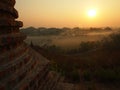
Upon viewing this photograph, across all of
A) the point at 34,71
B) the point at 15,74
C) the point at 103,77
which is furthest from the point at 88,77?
the point at 15,74

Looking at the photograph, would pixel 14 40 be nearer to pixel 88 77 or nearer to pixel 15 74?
pixel 15 74

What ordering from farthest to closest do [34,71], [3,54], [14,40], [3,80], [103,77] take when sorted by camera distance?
[103,77] < [34,71] < [14,40] < [3,54] < [3,80]

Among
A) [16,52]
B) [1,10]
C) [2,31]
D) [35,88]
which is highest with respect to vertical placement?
[1,10]

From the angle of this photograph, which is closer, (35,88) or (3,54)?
(3,54)

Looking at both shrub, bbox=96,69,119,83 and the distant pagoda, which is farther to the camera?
shrub, bbox=96,69,119,83

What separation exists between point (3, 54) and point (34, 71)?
46.0 inches

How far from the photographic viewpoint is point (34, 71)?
171 inches

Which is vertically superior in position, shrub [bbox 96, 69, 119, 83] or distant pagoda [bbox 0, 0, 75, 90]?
distant pagoda [bbox 0, 0, 75, 90]

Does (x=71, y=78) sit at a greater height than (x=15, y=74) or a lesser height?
lesser

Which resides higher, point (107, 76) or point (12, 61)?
point (12, 61)

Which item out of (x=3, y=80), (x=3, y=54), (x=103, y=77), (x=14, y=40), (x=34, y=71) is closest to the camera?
(x=3, y=80)

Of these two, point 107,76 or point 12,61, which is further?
point 107,76

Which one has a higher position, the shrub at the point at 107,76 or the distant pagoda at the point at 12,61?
the distant pagoda at the point at 12,61

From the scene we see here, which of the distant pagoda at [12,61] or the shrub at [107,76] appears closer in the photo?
the distant pagoda at [12,61]
